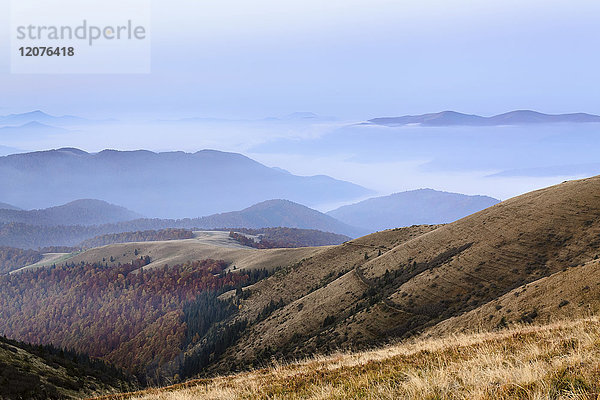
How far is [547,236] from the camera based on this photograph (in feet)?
171

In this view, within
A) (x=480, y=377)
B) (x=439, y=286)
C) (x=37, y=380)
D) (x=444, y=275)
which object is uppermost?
(x=480, y=377)

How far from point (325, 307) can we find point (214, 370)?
76.5ft

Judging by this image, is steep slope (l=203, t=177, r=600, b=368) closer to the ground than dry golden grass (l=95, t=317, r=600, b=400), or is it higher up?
closer to the ground

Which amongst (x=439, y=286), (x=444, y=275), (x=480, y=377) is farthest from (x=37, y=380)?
(x=444, y=275)

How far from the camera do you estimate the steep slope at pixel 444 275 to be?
4709 cm

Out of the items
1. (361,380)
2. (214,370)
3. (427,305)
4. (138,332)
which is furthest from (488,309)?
(138,332)

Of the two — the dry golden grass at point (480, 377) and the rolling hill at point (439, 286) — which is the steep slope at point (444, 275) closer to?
the rolling hill at point (439, 286)

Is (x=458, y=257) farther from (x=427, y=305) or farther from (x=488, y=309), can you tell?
(x=488, y=309)

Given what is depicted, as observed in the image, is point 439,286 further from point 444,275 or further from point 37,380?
point 37,380

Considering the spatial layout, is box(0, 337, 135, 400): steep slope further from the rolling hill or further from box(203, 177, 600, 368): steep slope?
box(203, 177, 600, 368): steep slope

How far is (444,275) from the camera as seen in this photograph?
53531mm

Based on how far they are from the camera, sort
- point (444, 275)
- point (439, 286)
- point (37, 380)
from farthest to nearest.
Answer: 1. point (444, 275)
2. point (439, 286)
3. point (37, 380)

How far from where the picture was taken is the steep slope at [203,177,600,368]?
155 ft

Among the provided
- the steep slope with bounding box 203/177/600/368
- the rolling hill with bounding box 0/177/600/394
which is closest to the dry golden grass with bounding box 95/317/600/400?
the rolling hill with bounding box 0/177/600/394
